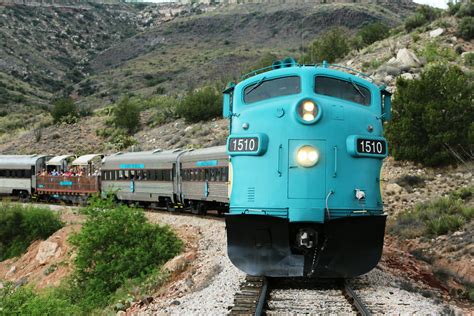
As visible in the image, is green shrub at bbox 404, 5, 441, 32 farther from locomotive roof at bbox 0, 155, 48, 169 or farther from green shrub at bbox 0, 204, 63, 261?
green shrub at bbox 0, 204, 63, 261

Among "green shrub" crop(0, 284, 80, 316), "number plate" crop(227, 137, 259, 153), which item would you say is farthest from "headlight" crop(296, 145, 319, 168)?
"green shrub" crop(0, 284, 80, 316)

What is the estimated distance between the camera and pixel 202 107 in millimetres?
51219

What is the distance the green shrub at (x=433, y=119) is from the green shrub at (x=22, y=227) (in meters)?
15.8

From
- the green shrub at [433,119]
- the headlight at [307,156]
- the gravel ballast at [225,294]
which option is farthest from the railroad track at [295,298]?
the green shrub at [433,119]

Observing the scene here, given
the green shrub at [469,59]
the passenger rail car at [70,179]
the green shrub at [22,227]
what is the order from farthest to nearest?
the green shrub at [469,59]
the passenger rail car at [70,179]
the green shrub at [22,227]

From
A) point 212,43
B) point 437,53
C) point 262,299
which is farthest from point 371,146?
point 212,43

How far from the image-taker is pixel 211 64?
347 ft

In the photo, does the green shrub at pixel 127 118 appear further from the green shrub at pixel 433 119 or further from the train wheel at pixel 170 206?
the green shrub at pixel 433 119

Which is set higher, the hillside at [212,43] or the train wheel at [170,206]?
the hillside at [212,43]

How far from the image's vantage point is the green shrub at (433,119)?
25.2 metres

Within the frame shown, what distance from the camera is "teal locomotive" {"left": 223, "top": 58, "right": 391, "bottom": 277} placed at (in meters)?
9.84

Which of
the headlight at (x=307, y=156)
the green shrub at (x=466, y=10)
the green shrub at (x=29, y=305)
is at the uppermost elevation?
the green shrub at (x=466, y=10)

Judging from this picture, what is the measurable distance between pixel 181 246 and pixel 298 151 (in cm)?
763

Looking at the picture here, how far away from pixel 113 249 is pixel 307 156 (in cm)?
814
